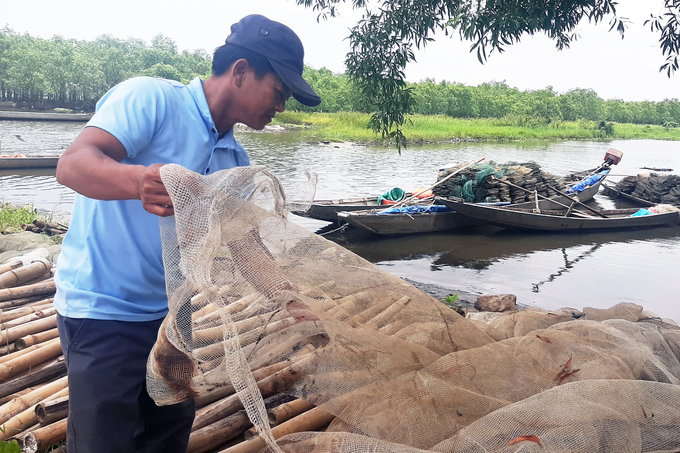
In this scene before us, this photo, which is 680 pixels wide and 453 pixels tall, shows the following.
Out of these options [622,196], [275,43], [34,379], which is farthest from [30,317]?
[622,196]

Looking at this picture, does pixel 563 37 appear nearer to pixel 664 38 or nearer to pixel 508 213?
pixel 664 38

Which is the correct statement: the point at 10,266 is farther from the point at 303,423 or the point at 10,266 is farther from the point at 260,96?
the point at 260,96

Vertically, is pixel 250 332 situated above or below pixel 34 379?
above

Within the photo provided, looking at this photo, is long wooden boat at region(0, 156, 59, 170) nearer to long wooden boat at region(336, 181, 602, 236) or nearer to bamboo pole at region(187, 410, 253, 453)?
long wooden boat at region(336, 181, 602, 236)

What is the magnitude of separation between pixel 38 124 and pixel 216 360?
33295 mm

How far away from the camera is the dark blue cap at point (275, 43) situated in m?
1.59

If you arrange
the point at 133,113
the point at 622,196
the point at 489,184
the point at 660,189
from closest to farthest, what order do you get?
the point at 133,113, the point at 489,184, the point at 660,189, the point at 622,196

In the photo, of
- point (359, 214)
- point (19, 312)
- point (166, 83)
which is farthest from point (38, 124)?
point (166, 83)

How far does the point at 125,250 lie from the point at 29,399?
1.43m

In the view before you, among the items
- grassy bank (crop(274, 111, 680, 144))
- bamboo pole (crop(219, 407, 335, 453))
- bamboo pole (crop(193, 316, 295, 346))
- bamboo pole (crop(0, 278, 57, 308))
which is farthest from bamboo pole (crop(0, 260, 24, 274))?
grassy bank (crop(274, 111, 680, 144))

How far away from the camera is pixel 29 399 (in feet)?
7.77

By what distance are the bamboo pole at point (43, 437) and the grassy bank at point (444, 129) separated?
77.4 ft

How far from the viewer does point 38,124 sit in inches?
1164

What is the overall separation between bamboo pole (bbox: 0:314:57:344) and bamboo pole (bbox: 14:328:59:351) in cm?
6
